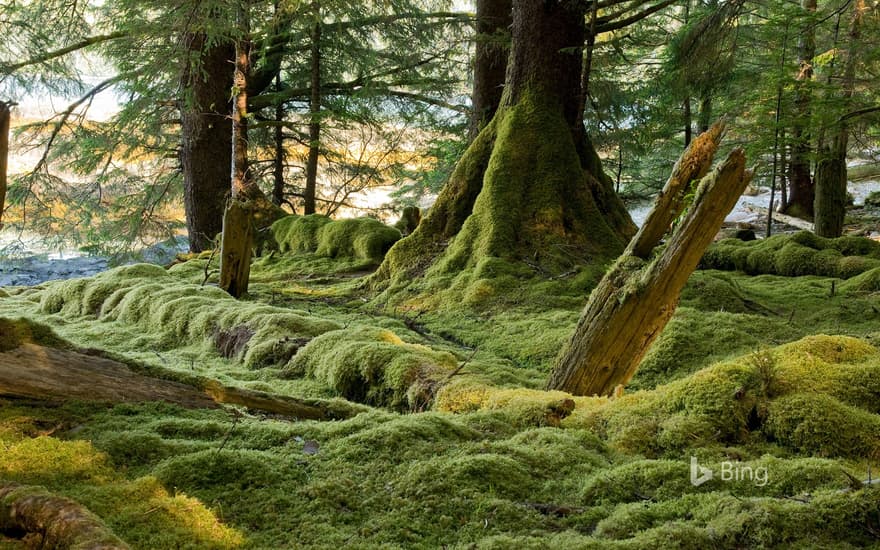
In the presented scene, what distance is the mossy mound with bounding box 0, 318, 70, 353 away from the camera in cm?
293

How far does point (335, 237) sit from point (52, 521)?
33.6ft

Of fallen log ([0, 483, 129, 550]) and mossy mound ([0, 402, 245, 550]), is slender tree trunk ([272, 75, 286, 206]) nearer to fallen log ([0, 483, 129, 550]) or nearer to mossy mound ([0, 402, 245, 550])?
mossy mound ([0, 402, 245, 550])

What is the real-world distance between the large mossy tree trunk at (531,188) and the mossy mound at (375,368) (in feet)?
9.58

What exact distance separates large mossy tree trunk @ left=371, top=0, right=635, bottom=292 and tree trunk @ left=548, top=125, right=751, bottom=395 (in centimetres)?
350

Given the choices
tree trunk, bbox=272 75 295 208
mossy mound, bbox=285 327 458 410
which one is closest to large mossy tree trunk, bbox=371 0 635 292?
mossy mound, bbox=285 327 458 410

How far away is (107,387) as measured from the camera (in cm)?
301

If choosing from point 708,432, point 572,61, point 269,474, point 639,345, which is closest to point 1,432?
point 269,474

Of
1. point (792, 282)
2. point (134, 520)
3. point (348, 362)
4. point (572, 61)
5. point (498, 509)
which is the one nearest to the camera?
point (134, 520)

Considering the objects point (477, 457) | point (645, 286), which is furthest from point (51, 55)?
point (477, 457)

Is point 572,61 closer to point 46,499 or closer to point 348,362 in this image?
point 348,362

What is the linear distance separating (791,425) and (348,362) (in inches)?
112

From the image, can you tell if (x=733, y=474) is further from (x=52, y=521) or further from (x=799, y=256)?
(x=799, y=256)

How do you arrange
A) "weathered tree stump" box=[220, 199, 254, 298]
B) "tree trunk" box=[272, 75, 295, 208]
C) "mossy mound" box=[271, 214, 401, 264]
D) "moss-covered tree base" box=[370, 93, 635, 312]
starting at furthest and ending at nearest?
"tree trunk" box=[272, 75, 295, 208] → "mossy mound" box=[271, 214, 401, 264] → "weathered tree stump" box=[220, 199, 254, 298] → "moss-covered tree base" box=[370, 93, 635, 312]

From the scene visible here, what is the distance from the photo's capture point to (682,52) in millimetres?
8070
